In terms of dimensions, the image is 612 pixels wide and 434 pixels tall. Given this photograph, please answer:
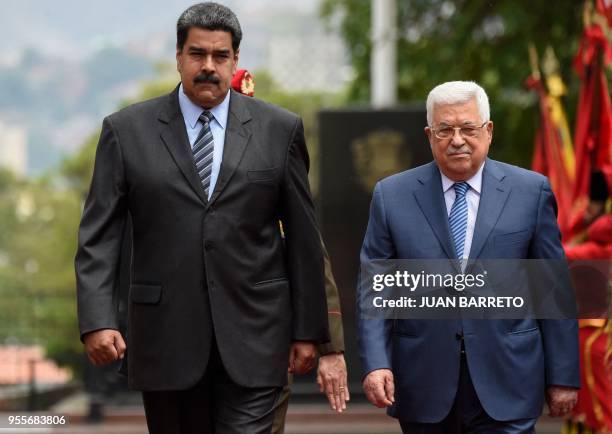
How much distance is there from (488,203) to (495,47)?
37.4 ft

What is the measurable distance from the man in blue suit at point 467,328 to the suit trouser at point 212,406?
1.30ft

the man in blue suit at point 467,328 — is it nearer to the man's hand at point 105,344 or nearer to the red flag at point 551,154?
the man's hand at point 105,344

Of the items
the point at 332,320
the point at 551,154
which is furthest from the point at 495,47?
the point at 332,320

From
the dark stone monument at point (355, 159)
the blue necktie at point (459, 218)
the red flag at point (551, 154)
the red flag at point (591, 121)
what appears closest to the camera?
the blue necktie at point (459, 218)

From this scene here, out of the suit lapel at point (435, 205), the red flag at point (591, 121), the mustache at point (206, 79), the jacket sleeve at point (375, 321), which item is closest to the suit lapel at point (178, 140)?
the mustache at point (206, 79)

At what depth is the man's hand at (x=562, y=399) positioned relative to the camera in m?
5.90

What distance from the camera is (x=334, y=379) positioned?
590 centimetres

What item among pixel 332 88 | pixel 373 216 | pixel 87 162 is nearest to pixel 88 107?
pixel 332 88

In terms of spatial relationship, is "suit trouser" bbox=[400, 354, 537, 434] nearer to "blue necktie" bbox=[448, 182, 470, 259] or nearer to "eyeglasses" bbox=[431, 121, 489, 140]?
"blue necktie" bbox=[448, 182, 470, 259]

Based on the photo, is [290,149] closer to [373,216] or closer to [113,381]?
[373,216]

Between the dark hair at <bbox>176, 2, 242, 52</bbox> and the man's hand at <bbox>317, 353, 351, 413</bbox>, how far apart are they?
1.20 metres

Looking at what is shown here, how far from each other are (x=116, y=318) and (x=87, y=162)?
36.4 metres

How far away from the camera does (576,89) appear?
1590cm

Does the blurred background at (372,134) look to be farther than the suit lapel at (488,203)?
Yes
